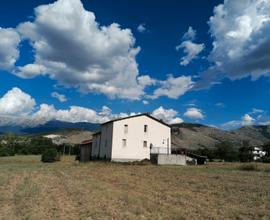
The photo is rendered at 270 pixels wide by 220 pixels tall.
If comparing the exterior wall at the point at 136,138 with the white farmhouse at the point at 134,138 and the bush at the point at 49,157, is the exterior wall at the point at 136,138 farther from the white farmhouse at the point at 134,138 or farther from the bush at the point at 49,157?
the bush at the point at 49,157

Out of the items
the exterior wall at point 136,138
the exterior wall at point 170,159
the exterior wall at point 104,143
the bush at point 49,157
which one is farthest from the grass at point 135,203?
the bush at point 49,157

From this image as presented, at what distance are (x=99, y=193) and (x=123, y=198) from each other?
75.3 inches

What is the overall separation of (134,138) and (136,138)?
1.18 feet

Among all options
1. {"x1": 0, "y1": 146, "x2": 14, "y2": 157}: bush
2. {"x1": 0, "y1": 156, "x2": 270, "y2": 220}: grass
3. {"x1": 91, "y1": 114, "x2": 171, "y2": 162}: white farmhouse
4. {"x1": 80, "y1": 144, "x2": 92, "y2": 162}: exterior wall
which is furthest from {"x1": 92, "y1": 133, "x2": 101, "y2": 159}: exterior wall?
{"x1": 0, "y1": 146, "x2": 14, "y2": 157}: bush

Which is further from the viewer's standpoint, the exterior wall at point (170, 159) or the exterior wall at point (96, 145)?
the exterior wall at point (96, 145)

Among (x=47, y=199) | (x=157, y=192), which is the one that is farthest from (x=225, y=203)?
(x=47, y=199)

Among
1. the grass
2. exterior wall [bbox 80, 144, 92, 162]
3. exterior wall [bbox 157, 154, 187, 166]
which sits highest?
exterior wall [bbox 80, 144, 92, 162]

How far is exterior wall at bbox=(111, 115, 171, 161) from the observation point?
48.8 meters

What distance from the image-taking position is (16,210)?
432 inches

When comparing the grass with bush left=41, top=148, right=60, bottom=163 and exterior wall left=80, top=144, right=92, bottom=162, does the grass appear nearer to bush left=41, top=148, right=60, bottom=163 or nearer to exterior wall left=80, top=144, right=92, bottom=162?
bush left=41, top=148, right=60, bottom=163

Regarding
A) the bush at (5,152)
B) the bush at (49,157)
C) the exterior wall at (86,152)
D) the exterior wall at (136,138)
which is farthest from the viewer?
the bush at (5,152)

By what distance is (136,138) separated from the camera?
50.1m

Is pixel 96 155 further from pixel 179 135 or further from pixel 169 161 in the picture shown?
pixel 179 135

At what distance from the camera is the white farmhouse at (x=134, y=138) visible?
48.9 meters
